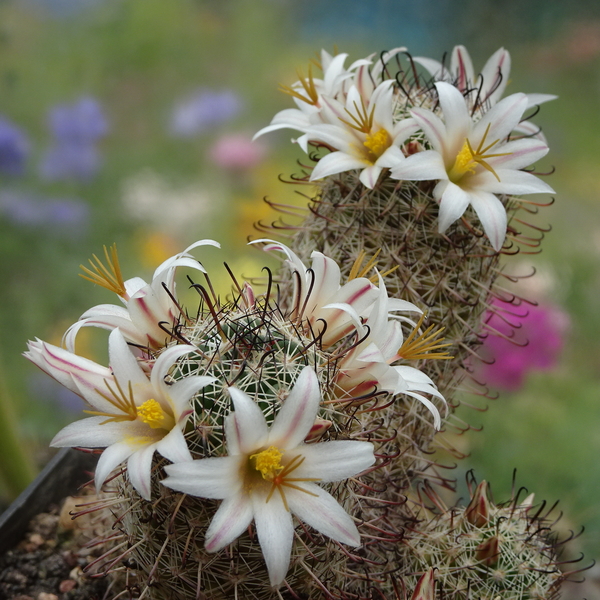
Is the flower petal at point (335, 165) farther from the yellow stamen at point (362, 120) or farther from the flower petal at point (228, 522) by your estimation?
the flower petal at point (228, 522)

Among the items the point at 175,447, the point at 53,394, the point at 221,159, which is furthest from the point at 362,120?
the point at 221,159

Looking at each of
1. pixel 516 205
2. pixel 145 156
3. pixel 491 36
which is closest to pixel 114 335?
pixel 516 205

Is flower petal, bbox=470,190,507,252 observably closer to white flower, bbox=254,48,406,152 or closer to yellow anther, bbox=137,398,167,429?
white flower, bbox=254,48,406,152

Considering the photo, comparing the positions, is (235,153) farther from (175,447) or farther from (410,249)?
(175,447)

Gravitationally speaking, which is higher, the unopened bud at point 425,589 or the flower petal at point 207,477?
the flower petal at point 207,477

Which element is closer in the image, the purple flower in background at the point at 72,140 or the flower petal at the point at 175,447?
the flower petal at the point at 175,447

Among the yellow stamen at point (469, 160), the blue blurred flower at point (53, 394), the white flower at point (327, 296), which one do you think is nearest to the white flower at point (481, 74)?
the yellow stamen at point (469, 160)

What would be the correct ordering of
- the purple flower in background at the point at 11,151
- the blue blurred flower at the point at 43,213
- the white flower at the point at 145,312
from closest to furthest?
the white flower at the point at 145,312
the purple flower in background at the point at 11,151
the blue blurred flower at the point at 43,213
